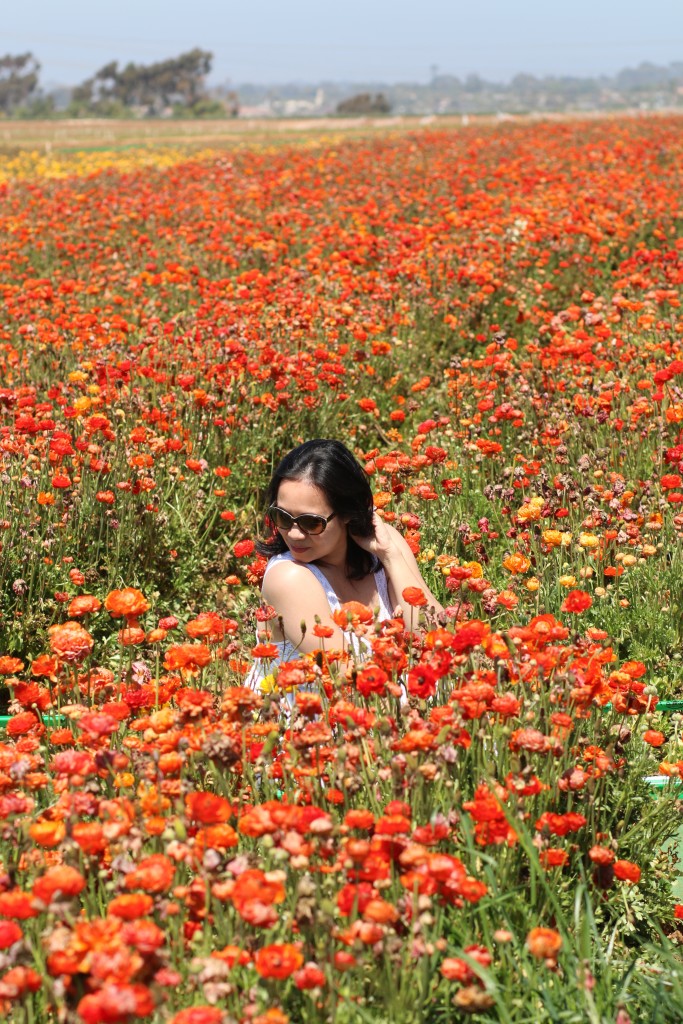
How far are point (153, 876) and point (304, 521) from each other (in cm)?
193

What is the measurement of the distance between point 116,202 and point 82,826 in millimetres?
12637

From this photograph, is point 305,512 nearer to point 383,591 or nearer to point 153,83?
point 383,591

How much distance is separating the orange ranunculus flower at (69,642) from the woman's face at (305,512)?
117 cm

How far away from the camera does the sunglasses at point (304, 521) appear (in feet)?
12.2

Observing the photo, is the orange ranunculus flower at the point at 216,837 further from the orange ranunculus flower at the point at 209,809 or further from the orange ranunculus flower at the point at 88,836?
the orange ranunculus flower at the point at 88,836

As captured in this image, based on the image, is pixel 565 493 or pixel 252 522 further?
pixel 252 522

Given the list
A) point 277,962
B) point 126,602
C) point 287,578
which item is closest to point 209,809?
point 277,962

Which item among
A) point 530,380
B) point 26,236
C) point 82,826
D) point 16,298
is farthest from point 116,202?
point 82,826

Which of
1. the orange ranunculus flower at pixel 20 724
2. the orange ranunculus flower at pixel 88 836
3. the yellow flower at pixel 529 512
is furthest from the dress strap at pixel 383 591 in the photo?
the orange ranunculus flower at pixel 88 836

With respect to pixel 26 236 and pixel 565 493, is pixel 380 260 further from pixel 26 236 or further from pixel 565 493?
pixel 565 493

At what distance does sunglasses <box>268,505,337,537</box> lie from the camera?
3.73m

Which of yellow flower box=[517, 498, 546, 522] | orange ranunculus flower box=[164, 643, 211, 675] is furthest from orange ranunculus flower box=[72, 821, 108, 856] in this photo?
yellow flower box=[517, 498, 546, 522]

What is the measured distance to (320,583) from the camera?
3803mm

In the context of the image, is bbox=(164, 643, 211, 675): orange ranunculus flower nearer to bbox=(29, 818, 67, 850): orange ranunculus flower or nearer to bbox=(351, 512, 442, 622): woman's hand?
bbox=(29, 818, 67, 850): orange ranunculus flower
